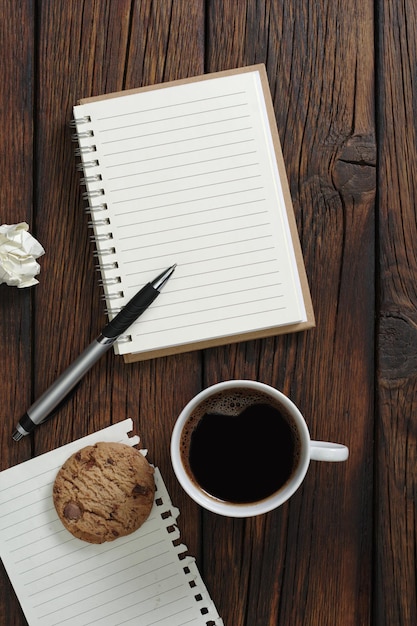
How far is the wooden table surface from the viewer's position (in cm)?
87

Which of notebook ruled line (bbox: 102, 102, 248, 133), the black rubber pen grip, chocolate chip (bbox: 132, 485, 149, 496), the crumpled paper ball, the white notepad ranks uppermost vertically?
notebook ruled line (bbox: 102, 102, 248, 133)

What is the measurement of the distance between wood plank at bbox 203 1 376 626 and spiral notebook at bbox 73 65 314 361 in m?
0.04

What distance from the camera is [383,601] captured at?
2.84 feet

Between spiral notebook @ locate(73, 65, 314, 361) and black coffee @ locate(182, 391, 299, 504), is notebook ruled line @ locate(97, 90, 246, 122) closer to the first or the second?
spiral notebook @ locate(73, 65, 314, 361)

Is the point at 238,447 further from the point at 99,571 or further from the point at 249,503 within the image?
the point at 99,571

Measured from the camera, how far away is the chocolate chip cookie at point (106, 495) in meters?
0.84

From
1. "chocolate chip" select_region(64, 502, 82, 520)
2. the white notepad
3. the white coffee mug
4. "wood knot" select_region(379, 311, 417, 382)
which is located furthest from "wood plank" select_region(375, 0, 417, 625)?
"chocolate chip" select_region(64, 502, 82, 520)

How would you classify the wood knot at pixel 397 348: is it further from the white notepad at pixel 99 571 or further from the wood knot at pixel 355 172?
the white notepad at pixel 99 571

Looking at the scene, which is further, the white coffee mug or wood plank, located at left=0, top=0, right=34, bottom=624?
wood plank, located at left=0, top=0, right=34, bottom=624

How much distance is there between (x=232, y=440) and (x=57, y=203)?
0.35 metres

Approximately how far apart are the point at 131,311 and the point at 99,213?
123mm

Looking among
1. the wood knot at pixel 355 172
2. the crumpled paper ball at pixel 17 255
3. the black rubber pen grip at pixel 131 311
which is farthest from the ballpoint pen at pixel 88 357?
the wood knot at pixel 355 172

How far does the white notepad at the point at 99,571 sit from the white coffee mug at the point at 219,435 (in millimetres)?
85

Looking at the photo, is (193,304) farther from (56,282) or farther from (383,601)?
(383,601)
